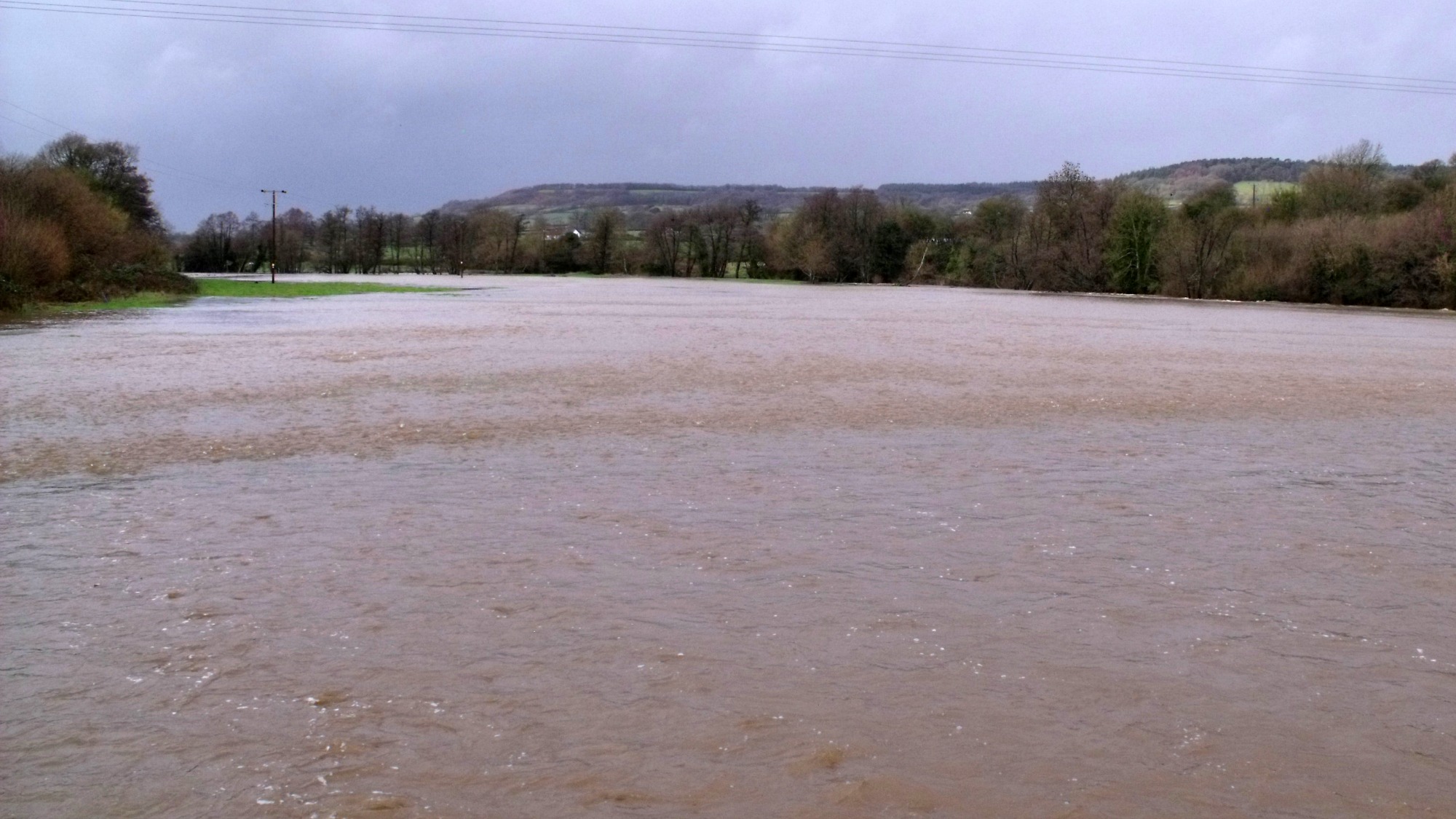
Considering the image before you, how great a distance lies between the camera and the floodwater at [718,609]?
4.20 meters

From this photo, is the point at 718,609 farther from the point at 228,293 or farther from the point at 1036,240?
the point at 1036,240

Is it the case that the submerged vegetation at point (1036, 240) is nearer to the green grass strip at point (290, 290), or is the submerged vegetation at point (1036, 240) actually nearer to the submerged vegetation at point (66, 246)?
the green grass strip at point (290, 290)

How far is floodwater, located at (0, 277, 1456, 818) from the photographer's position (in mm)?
4199

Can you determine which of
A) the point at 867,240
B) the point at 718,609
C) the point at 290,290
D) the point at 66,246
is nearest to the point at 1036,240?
the point at 867,240

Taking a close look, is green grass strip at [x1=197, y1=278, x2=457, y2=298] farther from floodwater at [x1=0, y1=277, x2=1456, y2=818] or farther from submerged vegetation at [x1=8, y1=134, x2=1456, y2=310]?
floodwater at [x1=0, y1=277, x2=1456, y2=818]

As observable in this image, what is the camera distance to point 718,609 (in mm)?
6055

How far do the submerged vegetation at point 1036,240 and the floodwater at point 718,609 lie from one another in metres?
49.1

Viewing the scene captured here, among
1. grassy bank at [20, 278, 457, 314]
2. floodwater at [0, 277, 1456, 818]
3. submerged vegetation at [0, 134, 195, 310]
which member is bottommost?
floodwater at [0, 277, 1456, 818]

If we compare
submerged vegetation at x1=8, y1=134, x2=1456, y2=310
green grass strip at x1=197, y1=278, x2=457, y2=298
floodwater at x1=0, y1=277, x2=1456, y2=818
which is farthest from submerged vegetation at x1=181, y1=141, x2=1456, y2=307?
floodwater at x1=0, y1=277, x2=1456, y2=818

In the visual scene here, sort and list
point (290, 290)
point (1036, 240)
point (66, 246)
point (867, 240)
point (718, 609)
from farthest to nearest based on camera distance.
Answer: point (867, 240), point (1036, 240), point (290, 290), point (66, 246), point (718, 609)

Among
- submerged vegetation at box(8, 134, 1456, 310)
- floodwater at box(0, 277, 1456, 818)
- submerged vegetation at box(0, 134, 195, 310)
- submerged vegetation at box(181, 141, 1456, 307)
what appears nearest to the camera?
floodwater at box(0, 277, 1456, 818)

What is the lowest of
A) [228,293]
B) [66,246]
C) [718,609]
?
[718,609]

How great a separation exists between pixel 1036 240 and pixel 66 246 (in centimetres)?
6645

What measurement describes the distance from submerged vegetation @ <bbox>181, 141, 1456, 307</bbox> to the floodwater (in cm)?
4911
